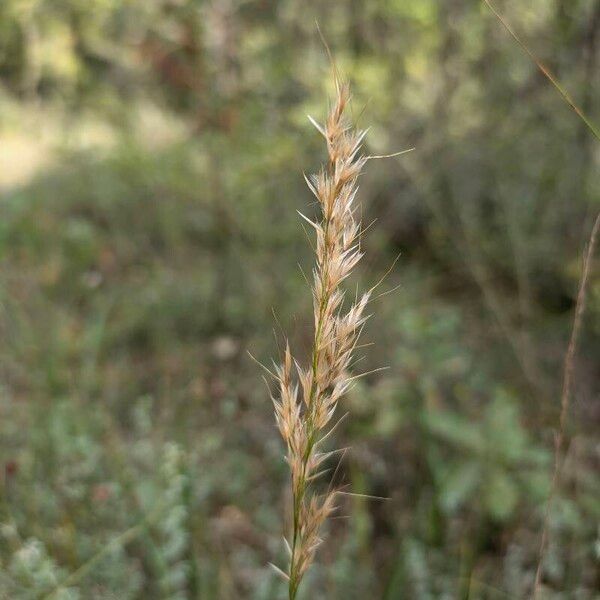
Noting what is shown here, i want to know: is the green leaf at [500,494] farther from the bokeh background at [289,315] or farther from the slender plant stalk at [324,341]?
the slender plant stalk at [324,341]

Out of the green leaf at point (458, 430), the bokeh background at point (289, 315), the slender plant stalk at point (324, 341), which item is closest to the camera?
the slender plant stalk at point (324, 341)

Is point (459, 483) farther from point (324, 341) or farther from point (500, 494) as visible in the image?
point (324, 341)

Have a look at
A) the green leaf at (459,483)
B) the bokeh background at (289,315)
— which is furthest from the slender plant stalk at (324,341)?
the green leaf at (459,483)

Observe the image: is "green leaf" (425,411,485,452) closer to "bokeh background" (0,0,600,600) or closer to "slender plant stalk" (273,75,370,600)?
"bokeh background" (0,0,600,600)

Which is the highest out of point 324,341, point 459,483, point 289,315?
point 324,341

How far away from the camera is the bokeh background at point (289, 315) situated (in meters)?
1.89

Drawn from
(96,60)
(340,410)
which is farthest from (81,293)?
(96,60)

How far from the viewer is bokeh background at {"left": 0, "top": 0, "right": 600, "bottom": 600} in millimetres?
1889

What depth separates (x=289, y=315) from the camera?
3.18m

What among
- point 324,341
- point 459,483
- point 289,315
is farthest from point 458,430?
point 324,341

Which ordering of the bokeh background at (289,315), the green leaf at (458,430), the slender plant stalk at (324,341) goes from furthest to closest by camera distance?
the green leaf at (458,430) → the bokeh background at (289,315) → the slender plant stalk at (324,341)

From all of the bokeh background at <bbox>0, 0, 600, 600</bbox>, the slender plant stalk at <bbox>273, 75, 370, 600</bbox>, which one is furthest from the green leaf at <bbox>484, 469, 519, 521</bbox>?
the slender plant stalk at <bbox>273, 75, 370, 600</bbox>

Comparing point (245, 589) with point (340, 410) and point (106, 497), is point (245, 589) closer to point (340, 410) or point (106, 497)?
point (106, 497)

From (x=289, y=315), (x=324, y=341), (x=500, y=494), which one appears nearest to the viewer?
(x=324, y=341)
